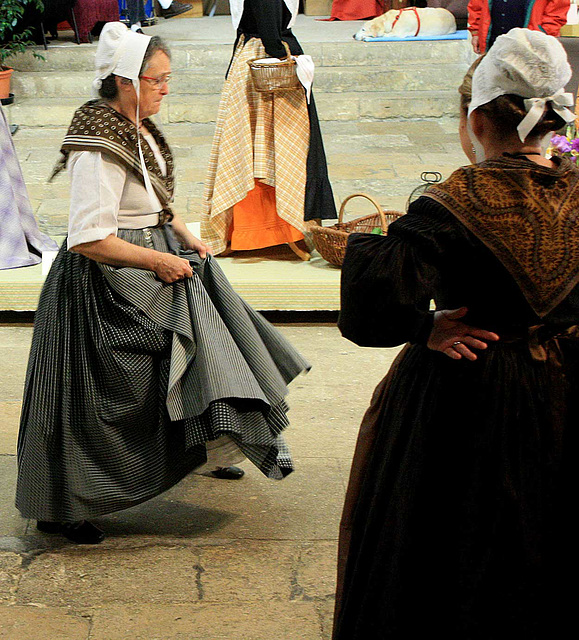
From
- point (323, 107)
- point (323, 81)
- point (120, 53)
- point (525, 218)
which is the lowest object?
→ point (323, 107)

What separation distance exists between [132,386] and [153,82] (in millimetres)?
768

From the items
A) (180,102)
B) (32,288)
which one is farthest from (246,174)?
(180,102)

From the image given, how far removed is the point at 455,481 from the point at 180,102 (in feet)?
20.6

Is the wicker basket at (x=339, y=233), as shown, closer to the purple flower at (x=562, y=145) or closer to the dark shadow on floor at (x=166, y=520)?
the purple flower at (x=562, y=145)

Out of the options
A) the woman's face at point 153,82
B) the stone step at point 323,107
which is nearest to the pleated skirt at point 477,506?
the woman's face at point 153,82

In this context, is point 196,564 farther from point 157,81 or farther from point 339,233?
point 339,233

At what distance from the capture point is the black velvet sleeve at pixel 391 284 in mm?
1418

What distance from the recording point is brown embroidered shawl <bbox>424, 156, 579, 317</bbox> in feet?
4.62

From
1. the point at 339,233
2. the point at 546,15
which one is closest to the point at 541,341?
the point at 339,233

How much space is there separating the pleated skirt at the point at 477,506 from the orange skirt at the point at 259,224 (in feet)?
9.11

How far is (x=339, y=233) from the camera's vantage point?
4.00 meters

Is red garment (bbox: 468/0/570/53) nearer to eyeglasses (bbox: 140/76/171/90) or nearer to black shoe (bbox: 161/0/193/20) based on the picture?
eyeglasses (bbox: 140/76/171/90)

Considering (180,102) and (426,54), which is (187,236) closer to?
(180,102)

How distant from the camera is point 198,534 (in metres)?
2.54
